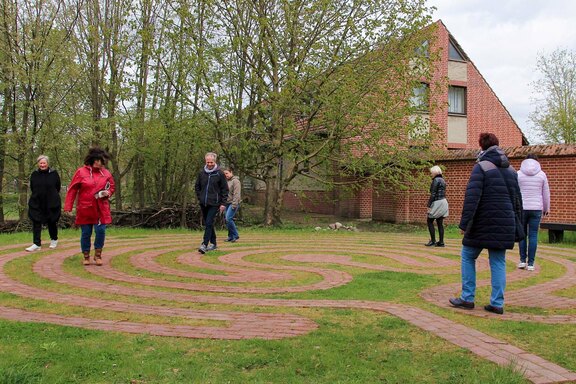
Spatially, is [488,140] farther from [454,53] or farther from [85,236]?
[454,53]

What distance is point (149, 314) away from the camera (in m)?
4.85

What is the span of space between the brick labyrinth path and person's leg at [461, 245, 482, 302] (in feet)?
0.59

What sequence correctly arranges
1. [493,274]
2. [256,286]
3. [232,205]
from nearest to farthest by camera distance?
[493,274] < [256,286] < [232,205]

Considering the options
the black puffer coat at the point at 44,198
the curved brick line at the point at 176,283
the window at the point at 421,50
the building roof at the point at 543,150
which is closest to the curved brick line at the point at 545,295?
the curved brick line at the point at 176,283

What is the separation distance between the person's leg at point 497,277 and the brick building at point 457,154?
11046 mm

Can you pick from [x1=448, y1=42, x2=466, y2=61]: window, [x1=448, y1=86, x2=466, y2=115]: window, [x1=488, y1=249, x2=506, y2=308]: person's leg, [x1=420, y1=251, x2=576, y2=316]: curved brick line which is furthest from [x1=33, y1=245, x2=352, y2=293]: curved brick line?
[x1=448, y1=42, x2=466, y2=61]: window

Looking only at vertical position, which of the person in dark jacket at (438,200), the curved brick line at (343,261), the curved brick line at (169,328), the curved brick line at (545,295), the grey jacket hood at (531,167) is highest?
the grey jacket hood at (531,167)

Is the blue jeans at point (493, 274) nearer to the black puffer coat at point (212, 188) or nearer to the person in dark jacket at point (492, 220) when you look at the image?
the person in dark jacket at point (492, 220)

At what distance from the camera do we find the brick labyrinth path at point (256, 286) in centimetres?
426

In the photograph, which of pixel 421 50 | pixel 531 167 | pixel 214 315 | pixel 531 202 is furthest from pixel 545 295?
pixel 421 50

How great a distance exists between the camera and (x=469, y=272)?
534 cm

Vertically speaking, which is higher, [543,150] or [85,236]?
[543,150]

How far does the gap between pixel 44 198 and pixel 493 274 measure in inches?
314

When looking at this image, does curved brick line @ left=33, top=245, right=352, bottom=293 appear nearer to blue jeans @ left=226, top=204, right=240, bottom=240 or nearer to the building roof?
blue jeans @ left=226, top=204, right=240, bottom=240
